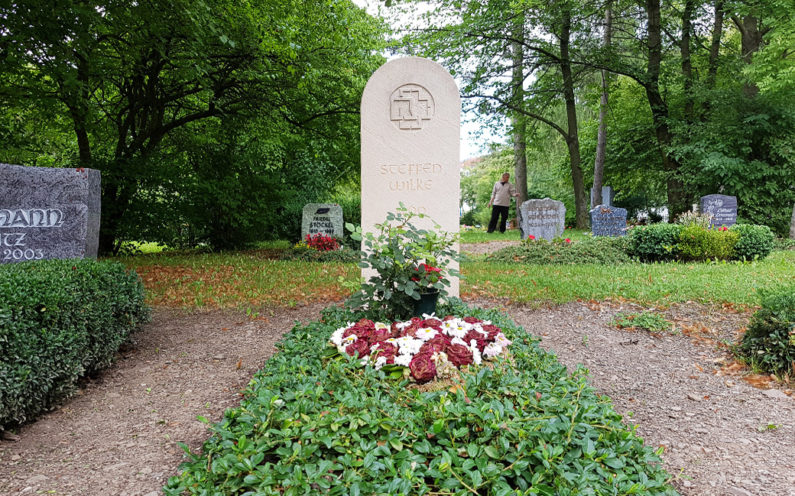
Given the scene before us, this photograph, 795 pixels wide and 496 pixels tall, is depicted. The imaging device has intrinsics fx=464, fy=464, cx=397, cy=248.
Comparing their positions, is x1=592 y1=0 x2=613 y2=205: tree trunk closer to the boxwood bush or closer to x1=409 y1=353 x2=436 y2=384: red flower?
x1=409 y1=353 x2=436 y2=384: red flower

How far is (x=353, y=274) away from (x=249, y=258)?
320 cm

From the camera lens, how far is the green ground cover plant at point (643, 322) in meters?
4.75

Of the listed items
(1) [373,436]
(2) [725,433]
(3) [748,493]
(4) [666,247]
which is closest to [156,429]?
(1) [373,436]

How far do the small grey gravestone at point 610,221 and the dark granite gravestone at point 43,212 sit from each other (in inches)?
478

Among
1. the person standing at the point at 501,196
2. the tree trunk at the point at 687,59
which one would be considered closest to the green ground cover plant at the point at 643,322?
the person standing at the point at 501,196

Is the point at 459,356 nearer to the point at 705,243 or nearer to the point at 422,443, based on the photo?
the point at 422,443

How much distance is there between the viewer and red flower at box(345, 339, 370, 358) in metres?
2.87

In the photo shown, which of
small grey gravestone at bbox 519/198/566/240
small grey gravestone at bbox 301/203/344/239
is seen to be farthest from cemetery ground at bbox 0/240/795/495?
small grey gravestone at bbox 301/203/344/239

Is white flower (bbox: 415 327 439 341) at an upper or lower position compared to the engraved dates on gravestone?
lower

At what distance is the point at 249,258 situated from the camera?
9.96 metres

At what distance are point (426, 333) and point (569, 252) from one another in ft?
24.1

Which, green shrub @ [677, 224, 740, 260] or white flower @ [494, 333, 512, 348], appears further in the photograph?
green shrub @ [677, 224, 740, 260]

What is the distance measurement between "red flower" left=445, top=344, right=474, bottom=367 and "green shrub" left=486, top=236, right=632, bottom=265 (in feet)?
22.8

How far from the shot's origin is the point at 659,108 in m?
15.0
